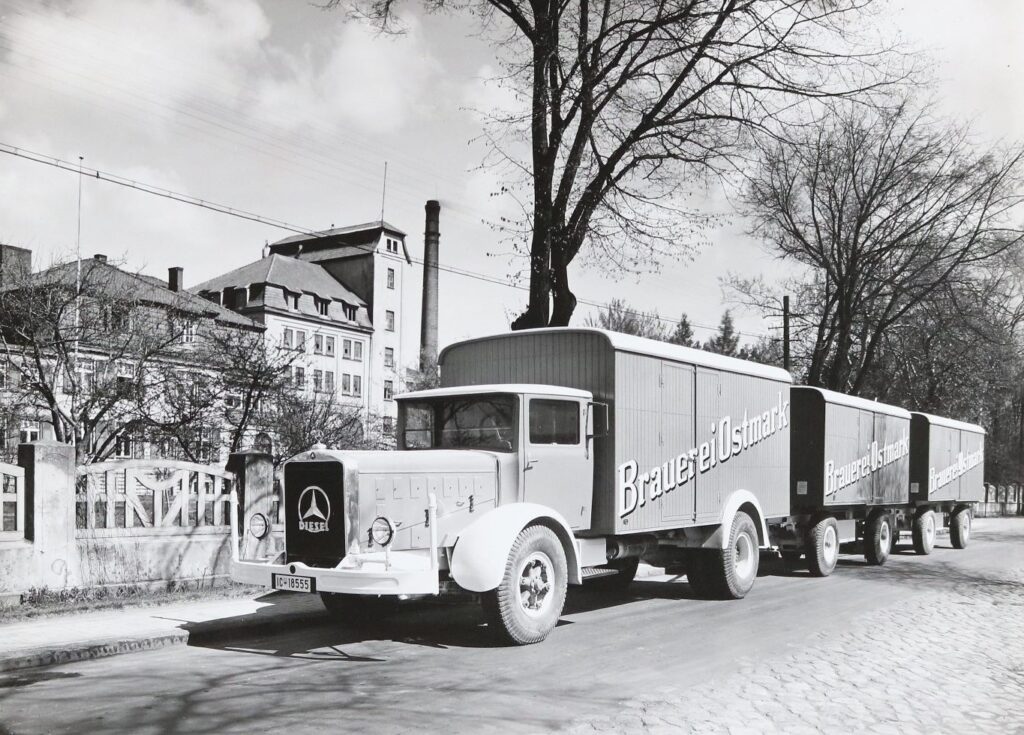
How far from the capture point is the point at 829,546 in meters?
15.6

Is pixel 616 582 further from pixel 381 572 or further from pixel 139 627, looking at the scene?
pixel 139 627

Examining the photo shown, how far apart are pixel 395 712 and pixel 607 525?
4.45 meters

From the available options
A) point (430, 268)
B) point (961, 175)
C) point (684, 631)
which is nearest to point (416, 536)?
point (684, 631)

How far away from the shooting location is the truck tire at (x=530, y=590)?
8.41 meters

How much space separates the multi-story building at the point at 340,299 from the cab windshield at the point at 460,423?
57110 millimetres

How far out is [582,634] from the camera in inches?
367

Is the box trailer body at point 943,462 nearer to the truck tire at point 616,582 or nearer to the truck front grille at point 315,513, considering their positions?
the truck tire at point 616,582

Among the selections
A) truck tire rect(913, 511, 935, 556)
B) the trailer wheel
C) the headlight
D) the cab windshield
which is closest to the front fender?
the headlight

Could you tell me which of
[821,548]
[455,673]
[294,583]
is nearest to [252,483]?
[294,583]

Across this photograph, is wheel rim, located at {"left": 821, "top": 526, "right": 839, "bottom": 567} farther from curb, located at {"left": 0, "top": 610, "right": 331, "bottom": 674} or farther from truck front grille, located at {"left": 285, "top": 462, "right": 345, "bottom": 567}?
truck front grille, located at {"left": 285, "top": 462, "right": 345, "bottom": 567}

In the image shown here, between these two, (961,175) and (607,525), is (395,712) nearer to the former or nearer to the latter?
(607,525)

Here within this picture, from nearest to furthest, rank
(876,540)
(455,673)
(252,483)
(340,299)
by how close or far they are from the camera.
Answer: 1. (455,673)
2. (252,483)
3. (876,540)
4. (340,299)

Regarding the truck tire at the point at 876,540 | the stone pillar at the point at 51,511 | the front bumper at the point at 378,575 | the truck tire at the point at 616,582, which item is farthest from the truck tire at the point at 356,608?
the truck tire at the point at 876,540

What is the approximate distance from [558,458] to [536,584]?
142cm
